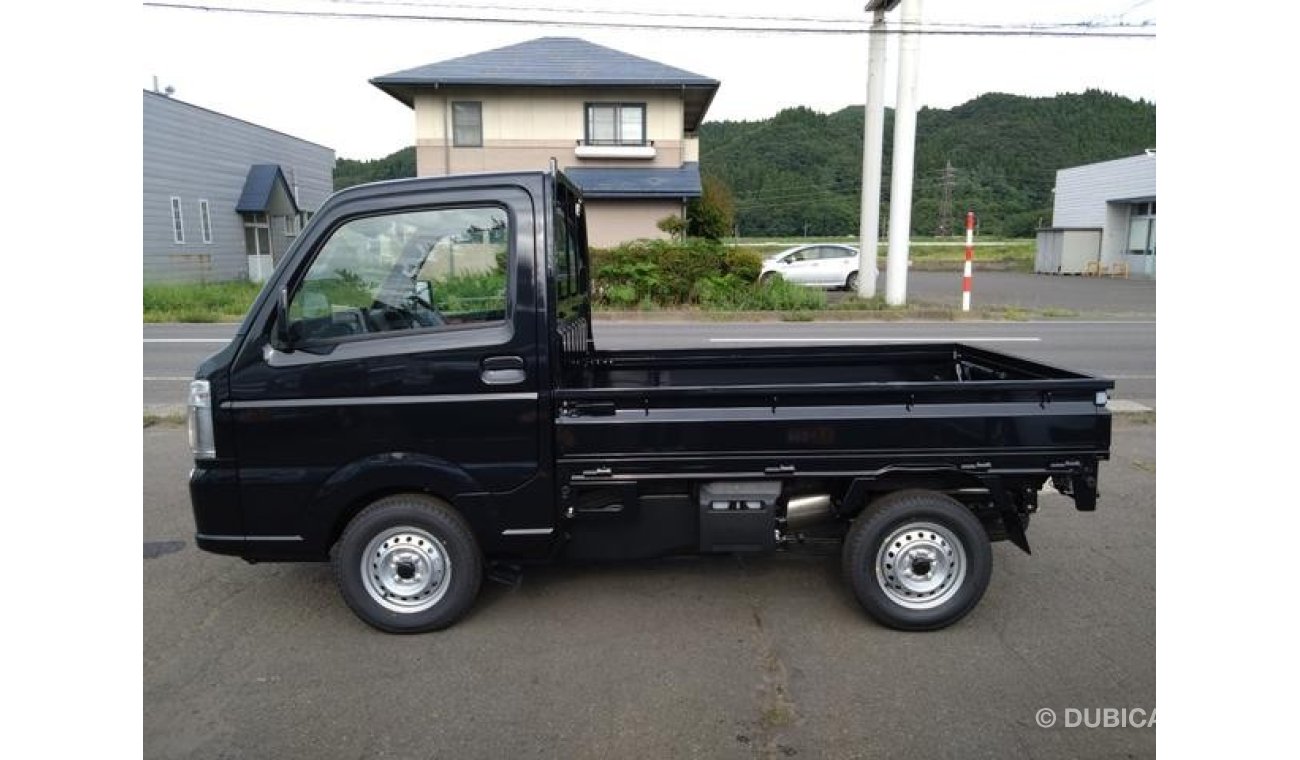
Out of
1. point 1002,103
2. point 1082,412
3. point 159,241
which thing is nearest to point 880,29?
point 1082,412

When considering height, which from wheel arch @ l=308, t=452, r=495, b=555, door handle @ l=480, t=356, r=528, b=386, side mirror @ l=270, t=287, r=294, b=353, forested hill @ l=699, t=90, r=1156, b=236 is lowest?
wheel arch @ l=308, t=452, r=495, b=555

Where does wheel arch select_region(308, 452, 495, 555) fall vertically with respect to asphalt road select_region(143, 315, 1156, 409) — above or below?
below

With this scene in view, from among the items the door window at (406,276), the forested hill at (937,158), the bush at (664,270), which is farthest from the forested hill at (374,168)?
the door window at (406,276)

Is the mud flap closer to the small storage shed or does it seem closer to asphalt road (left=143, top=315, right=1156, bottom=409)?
asphalt road (left=143, top=315, right=1156, bottom=409)

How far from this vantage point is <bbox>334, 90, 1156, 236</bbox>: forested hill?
62.1 metres

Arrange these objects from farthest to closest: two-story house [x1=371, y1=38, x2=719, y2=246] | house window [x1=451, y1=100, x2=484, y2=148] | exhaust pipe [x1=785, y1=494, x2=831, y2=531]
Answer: house window [x1=451, y1=100, x2=484, y2=148] → two-story house [x1=371, y1=38, x2=719, y2=246] → exhaust pipe [x1=785, y1=494, x2=831, y2=531]

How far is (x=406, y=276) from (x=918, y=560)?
2.78 metres

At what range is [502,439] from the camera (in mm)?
3623

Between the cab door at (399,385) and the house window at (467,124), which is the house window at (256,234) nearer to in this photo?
the house window at (467,124)

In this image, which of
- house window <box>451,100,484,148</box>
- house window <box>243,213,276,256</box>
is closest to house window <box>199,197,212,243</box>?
house window <box>243,213,276,256</box>

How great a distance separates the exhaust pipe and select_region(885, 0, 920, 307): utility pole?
1451 cm

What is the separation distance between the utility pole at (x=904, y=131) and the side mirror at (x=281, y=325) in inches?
614

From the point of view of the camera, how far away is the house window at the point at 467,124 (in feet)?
88.5

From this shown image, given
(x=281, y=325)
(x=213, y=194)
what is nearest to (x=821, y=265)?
(x=281, y=325)
